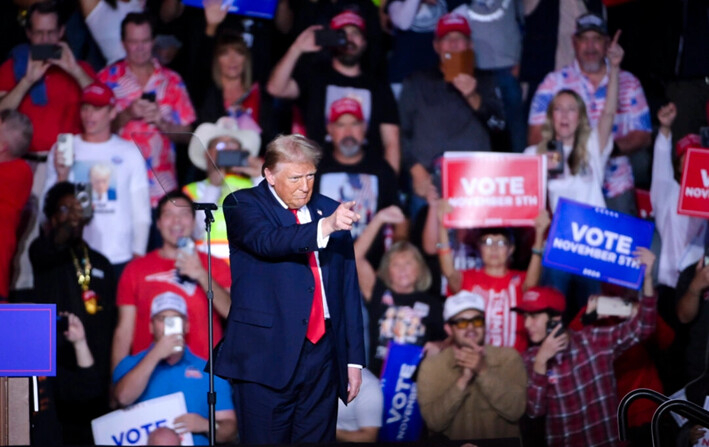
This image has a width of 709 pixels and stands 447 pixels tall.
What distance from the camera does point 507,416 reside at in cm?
603

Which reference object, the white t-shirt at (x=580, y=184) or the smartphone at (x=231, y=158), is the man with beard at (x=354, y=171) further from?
the white t-shirt at (x=580, y=184)

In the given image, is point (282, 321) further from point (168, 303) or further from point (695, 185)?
point (695, 185)

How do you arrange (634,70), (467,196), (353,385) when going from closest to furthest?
A: (353,385), (467,196), (634,70)

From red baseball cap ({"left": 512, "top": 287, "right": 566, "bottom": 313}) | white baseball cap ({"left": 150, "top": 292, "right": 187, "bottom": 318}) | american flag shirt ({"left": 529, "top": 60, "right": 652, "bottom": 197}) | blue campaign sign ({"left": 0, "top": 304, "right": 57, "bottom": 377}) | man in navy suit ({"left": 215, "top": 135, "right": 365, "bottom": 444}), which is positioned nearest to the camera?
man in navy suit ({"left": 215, "top": 135, "right": 365, "bottom": 444})

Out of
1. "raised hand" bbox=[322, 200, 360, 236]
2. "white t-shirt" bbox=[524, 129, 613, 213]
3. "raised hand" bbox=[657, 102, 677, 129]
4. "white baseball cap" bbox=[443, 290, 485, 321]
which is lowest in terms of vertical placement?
"white baseball cap" bbox=[443, 290, 485, 321]

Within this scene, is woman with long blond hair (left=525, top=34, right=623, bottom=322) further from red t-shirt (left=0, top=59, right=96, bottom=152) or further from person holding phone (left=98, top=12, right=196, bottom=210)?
red t-shirt (left=0, top=59, right=96, bottom=152)

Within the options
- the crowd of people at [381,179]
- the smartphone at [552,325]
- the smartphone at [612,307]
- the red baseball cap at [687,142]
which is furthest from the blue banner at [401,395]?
the red baseball cap at [687,142]

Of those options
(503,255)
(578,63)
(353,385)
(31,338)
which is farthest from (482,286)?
(31,338)

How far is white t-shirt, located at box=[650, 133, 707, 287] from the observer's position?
6645 mm

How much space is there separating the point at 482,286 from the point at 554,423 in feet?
3.11

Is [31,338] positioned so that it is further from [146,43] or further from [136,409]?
[146,43]

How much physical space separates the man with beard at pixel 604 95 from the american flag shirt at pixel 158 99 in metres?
2.26

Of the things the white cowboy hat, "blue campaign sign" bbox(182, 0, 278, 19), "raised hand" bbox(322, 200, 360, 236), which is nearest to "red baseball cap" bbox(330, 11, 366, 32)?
"blue campaign sign" bbox(182, 0, 278, 19)

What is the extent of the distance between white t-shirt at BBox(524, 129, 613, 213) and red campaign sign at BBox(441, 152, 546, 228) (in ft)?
0.72
